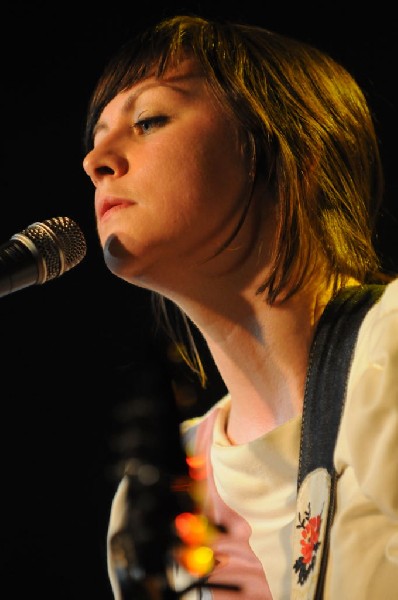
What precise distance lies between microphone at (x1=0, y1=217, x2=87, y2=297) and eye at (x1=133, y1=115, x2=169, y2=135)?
23 cm

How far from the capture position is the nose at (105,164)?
1.35 metres

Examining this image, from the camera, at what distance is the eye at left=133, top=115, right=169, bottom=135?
137 centimetres

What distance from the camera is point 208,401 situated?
2.00m

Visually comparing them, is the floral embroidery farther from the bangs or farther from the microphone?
the bangs

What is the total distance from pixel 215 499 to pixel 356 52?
1.09 m

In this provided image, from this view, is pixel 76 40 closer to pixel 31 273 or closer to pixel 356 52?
pixel 356 52

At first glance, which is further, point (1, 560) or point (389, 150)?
point (1, 560)

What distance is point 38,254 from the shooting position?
1.14 m

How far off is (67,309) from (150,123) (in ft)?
2.64

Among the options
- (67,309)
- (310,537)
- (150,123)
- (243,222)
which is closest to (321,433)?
(310,537)

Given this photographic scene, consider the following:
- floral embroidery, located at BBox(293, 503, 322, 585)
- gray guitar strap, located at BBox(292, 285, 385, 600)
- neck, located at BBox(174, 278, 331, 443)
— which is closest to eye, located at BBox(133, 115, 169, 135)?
neck, located at BBox(174, 278, 331, 443)

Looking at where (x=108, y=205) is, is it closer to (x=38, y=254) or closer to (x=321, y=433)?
(x=38, y=254)

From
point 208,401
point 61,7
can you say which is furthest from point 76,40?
point 208,401

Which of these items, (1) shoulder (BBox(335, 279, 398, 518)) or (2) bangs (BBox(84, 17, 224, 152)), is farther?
(2) bangs (BBox(84, 17, 224, 152))
